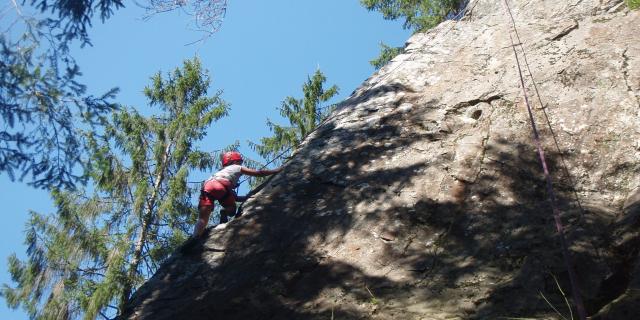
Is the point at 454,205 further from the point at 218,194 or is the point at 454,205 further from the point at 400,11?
the point at 400,11

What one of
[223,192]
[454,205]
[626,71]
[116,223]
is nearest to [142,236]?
[116,223]

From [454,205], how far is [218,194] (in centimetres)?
254

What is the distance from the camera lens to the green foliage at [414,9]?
600 inches

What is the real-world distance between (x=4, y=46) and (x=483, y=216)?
4.36m

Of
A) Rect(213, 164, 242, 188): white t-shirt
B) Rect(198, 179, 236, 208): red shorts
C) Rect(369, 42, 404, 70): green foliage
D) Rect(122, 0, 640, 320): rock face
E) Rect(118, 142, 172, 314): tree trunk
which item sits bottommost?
Rect(122, 0, 640, 320): rock face

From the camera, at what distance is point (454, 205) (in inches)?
185

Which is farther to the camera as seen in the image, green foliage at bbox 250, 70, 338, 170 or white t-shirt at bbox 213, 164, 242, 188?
green foliage at bbox 250, 70, 338, 170

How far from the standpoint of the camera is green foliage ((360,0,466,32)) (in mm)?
15250

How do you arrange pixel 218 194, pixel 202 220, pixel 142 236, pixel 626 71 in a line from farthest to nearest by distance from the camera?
pixel 142 236, pixel 218 194, pixel 626 71, pixel 202 220

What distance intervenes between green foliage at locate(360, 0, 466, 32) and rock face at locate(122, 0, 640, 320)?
813cm

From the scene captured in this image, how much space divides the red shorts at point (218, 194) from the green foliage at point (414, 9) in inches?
418

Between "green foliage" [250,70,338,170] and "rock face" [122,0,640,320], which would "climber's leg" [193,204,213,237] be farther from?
"green foliage" [250,70,338,170]

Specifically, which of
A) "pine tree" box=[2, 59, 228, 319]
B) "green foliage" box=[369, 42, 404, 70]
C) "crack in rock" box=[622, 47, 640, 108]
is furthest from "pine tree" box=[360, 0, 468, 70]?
"crack in rock" box=[622, 47, 640, 108]

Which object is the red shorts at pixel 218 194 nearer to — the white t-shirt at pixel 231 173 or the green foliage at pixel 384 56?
the white t-shirt at pixel 231 173
